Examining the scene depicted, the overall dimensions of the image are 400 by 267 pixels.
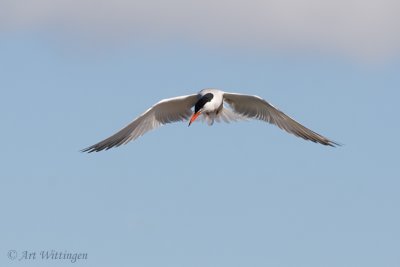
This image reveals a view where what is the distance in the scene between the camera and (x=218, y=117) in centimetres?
1564

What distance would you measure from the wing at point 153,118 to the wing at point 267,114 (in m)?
0.91

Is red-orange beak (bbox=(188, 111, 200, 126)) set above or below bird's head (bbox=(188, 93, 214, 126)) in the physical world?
below

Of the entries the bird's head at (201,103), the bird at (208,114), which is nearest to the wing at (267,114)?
the bird at (208,114)

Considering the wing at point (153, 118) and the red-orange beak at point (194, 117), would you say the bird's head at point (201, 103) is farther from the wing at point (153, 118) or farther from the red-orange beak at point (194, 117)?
the wing at point (153, 118)

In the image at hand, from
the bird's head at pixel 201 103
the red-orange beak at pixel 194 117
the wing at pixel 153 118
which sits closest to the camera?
the bird's head at pixel 201 103

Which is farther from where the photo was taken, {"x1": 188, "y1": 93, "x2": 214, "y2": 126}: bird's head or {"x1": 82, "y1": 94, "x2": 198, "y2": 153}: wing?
{"x1": 82, "y1": 94, "x2": 198, "y2": 153}: wing

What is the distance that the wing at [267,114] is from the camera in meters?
15.0

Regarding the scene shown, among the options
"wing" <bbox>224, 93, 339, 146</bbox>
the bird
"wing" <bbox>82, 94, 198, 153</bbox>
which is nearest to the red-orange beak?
the bird

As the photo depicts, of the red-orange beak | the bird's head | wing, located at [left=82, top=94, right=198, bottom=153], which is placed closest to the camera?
the bird's head

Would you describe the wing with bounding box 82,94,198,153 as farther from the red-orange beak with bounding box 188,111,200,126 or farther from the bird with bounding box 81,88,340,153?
the red-orange beak with bounding box 188,111,200,126

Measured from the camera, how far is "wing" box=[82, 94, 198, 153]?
15183 mm

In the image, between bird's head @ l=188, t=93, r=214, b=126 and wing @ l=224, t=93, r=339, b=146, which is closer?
bird's head @ l=188, t=93, r=214, b=126

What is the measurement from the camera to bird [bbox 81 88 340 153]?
14875 millimetres

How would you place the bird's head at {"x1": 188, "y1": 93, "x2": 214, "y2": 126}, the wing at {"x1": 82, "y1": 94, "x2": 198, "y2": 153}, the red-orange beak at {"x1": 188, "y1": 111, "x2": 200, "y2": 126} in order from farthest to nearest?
the wing at {"x1": 82, "y1": 94, "x2": 198, "y2": 153} < the red-orange beak at {"x1": 188, "y1": 111, "x2": 200, "y2": 126} < the bird's head at {"x1": 188, "y1": 93, "x2": 214, "y2": 126}
